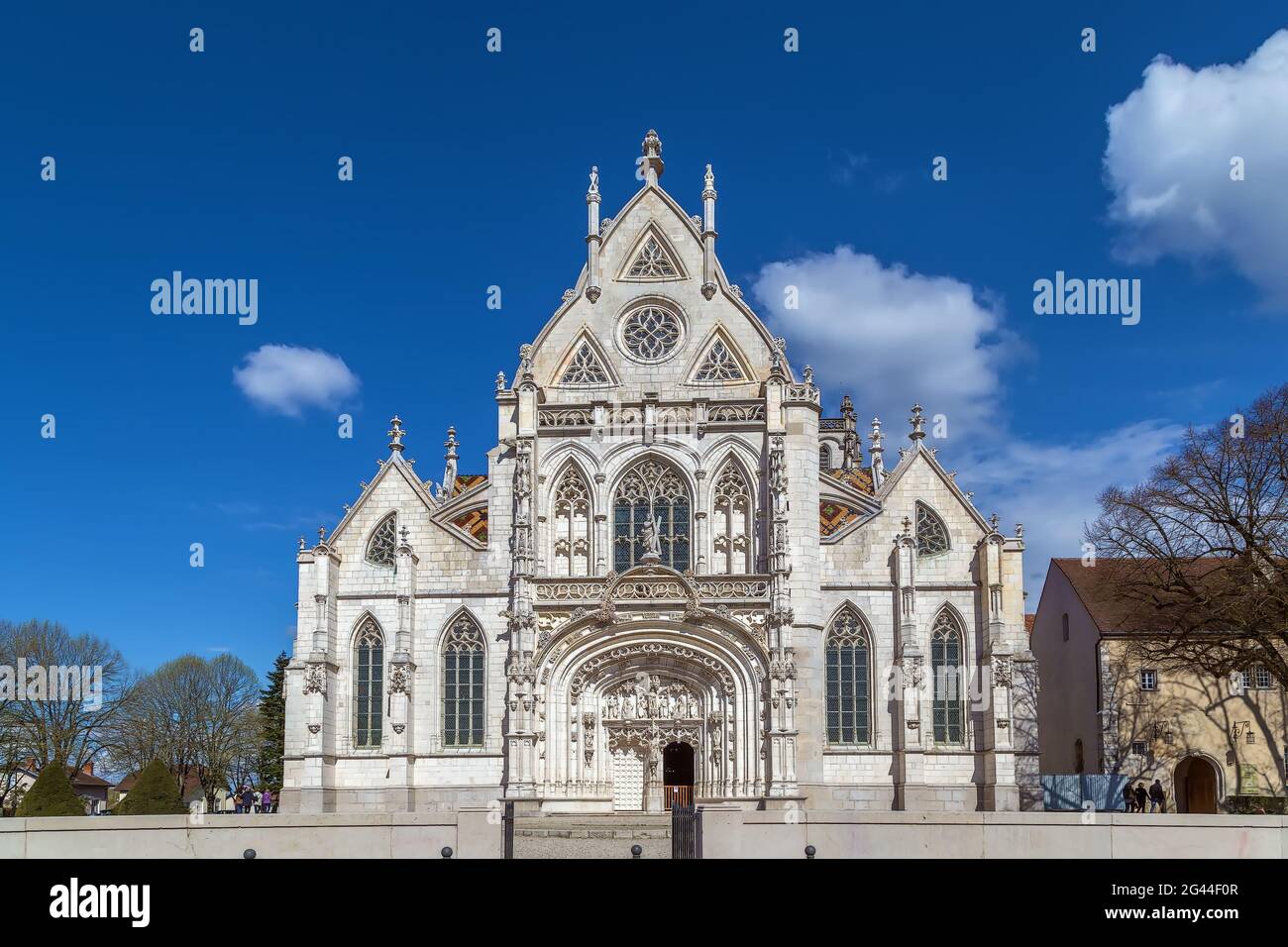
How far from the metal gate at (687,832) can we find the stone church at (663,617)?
12.5 metres

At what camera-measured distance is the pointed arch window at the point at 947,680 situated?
37969 mm

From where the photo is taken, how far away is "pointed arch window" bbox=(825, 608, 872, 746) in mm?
38156

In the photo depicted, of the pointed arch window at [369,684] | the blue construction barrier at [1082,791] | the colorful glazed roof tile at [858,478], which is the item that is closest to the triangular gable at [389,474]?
the pointed arch window at [369,684]

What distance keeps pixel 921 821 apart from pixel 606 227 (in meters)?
25.7

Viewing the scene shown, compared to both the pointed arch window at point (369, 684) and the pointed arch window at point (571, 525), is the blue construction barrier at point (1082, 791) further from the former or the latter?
the pointed arch window at point (369, 684)

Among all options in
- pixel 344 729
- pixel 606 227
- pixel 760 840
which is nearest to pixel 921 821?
pixel 760 840

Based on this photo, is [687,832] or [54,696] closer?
[687,832]

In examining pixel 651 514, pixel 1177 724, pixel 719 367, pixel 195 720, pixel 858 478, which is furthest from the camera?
pixel 195 720

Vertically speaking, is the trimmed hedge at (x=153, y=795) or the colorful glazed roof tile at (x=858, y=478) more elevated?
the colorful glazed roof tile at (x=858, y=478)

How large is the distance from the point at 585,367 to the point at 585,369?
100 mm

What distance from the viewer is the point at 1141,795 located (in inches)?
1463

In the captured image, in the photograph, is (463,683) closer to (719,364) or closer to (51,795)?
(51,795)

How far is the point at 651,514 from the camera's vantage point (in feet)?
128

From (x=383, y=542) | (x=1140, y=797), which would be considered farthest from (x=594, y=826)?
(x=1140, y=797)
